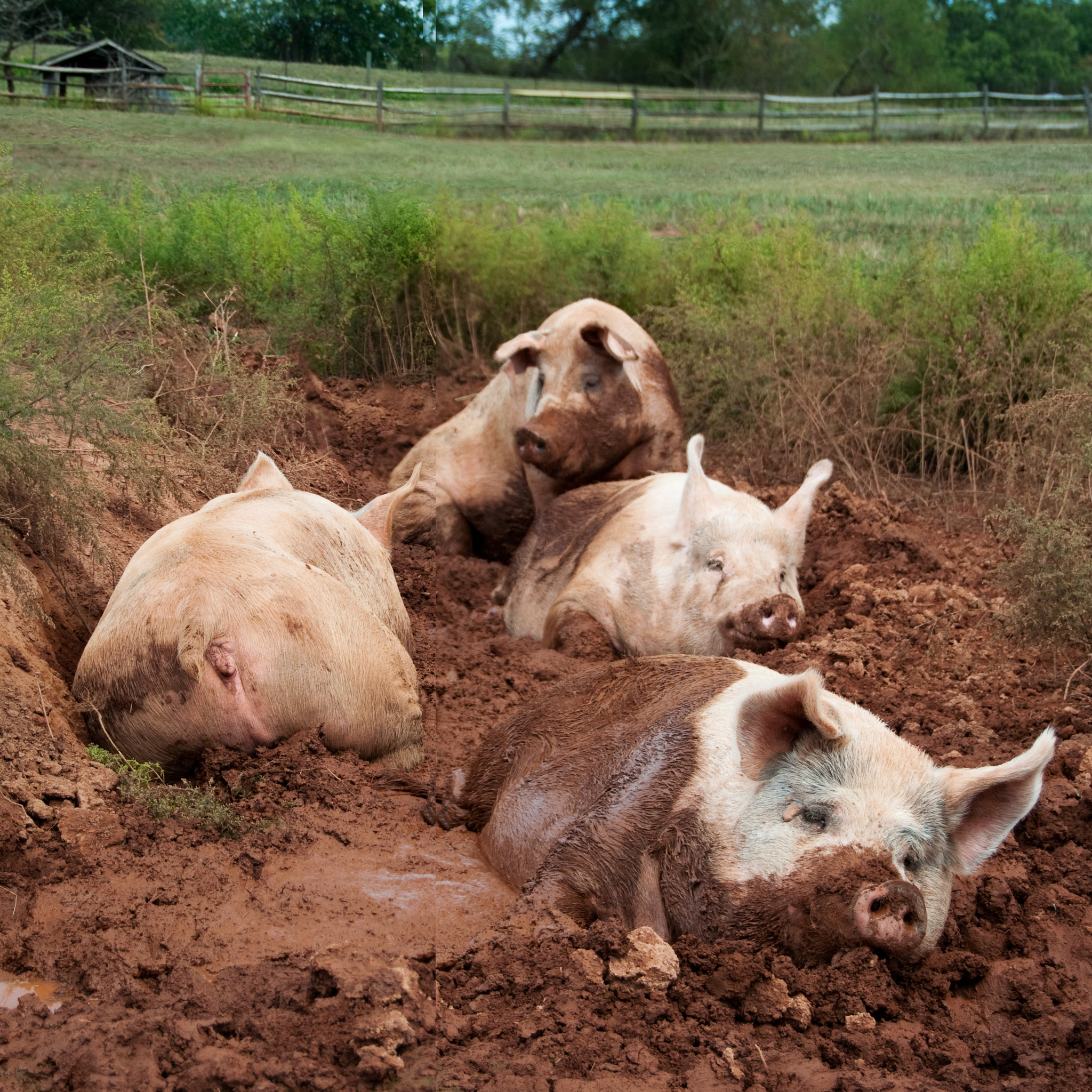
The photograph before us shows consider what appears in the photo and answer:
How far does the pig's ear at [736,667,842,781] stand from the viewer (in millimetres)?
2857

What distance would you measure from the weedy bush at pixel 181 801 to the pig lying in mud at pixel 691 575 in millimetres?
2096

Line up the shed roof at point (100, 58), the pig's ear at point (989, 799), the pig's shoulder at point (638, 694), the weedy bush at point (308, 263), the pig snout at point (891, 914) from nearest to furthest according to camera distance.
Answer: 1. the pig snout at point (891, 914)
2. the pig's ear at point (989, 799)
3. the pig's shoulder at point (638, 694)
4. the shed roof at point (100, 58)
5. the weedy bush at point (308, 263)

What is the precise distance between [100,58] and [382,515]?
3.28m

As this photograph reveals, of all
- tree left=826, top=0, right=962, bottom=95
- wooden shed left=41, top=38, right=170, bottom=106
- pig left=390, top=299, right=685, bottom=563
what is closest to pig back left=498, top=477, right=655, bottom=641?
pig left=390, top=299, right=685, bottom=563

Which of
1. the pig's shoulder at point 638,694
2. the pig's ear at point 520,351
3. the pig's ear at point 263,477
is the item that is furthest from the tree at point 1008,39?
the pig's shoulder at point 638,694

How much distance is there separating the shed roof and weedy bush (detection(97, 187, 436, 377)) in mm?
2217

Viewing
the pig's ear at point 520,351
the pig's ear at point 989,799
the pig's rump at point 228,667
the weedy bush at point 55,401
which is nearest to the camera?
the pig's ear at point 989,799

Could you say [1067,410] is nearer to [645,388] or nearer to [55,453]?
[645,388]

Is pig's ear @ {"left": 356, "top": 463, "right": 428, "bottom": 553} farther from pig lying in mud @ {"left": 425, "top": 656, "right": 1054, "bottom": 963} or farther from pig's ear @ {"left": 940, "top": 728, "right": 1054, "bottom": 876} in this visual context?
pig's ear @ {"left": 940, "top": 728, "right": 1054, "bottom": 876}

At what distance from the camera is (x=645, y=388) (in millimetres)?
7453

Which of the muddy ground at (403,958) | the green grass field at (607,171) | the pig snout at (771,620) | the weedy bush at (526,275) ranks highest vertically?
the green grass field at (607,171)

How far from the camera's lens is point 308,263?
9414 millimetres

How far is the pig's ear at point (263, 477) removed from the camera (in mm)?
4895

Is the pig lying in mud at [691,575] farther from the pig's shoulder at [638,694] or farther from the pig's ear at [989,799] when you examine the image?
the pig's ear at [989,799]
